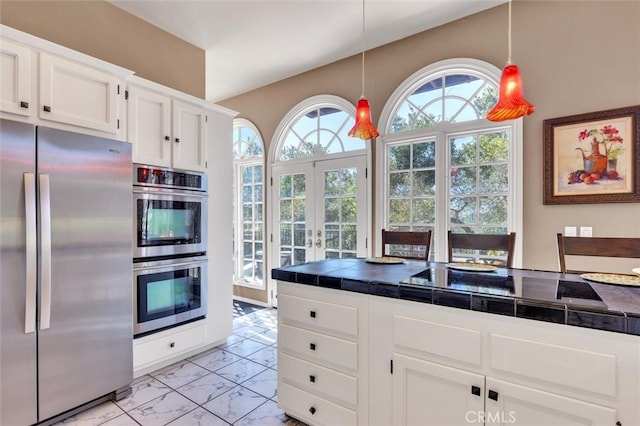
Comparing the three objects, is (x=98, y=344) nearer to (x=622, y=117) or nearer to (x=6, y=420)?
(x=6, y=420)

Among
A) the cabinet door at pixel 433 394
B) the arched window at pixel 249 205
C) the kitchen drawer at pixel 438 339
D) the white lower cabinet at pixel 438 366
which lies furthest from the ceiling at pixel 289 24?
the cabinet door at pixel 433 394

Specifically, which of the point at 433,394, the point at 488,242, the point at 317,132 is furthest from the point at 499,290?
the point at 317,132

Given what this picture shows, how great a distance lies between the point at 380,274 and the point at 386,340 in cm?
35

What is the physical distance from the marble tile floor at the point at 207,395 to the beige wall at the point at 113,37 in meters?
2.67

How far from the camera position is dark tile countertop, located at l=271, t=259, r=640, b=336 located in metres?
1.07

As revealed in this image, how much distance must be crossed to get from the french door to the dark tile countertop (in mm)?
1625

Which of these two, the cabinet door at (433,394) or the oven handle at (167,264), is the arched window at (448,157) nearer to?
the cabinet door at (433,394)

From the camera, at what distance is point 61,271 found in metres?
1.88

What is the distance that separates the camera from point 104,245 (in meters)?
2.08

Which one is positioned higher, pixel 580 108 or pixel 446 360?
pixel 580 108

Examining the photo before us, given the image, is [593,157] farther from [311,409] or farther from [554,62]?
[311,409]

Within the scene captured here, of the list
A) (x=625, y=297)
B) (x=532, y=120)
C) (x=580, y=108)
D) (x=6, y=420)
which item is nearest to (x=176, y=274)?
(x=6, y=420)

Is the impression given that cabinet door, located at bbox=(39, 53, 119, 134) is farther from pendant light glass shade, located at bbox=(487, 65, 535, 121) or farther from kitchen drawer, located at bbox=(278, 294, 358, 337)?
pendant light glass shade, located at bbox=(487, 65, 535, 121)

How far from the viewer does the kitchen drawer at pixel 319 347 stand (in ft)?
5.29
